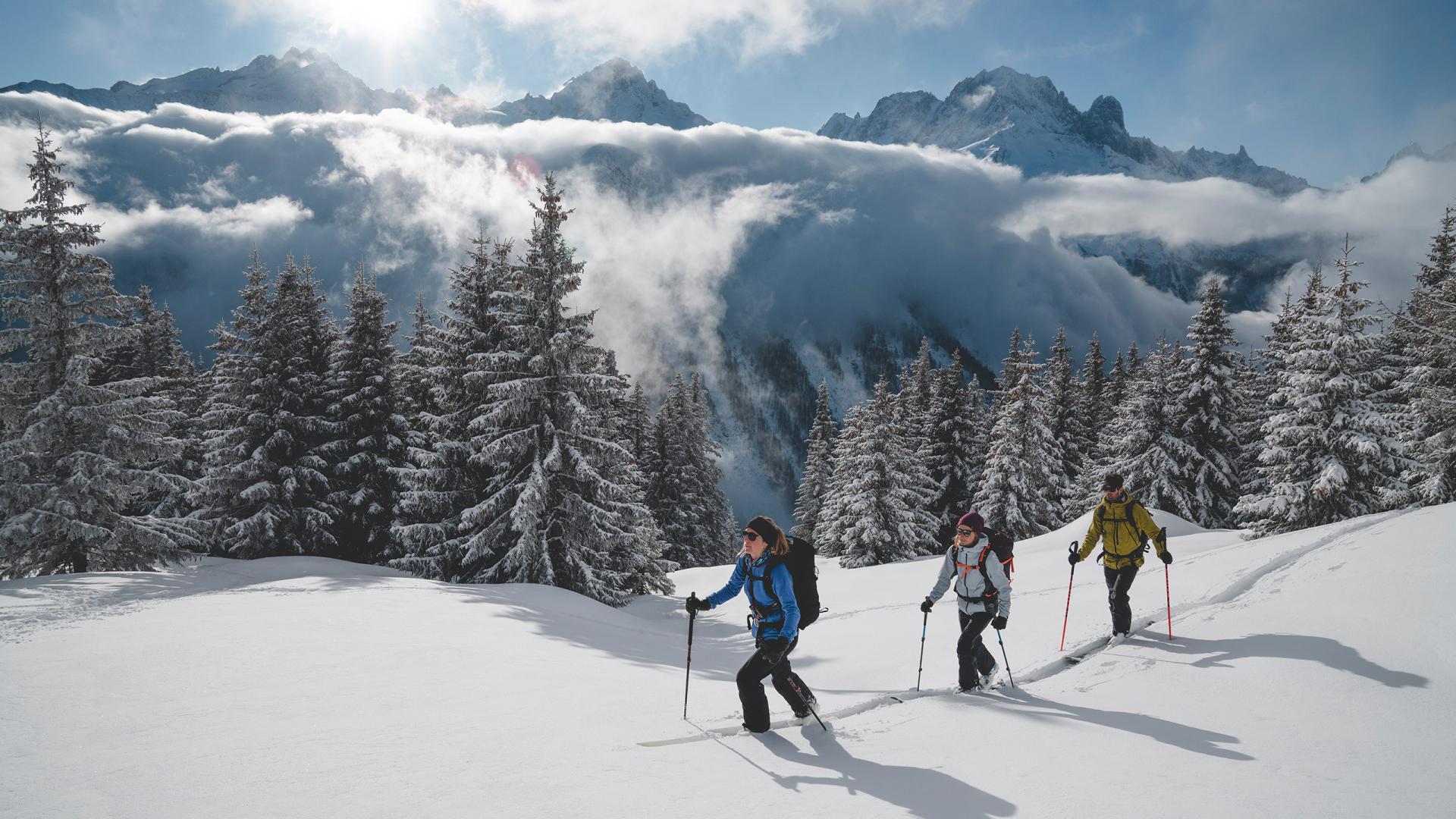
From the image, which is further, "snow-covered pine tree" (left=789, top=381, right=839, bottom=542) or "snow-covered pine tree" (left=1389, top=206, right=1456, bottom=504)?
"snow-covered pine tree" (left=789, top=381, right=839, bottom=542)

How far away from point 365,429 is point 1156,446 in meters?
34.2

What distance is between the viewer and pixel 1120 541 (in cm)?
855

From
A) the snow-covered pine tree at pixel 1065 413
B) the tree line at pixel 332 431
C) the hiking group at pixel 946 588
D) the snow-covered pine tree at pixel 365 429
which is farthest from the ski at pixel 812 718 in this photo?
the snow-covered pine tree at pixel 1065 413

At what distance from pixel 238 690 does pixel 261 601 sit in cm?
552

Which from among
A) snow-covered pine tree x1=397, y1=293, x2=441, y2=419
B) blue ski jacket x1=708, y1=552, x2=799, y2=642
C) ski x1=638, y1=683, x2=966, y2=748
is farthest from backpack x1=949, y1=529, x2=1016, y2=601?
snow-covered pine tree x1=397, y1=293, x2=441, y2=419

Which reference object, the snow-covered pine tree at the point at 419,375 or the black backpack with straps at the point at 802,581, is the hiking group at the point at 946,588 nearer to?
the black backpack with straps at the point at 802,581

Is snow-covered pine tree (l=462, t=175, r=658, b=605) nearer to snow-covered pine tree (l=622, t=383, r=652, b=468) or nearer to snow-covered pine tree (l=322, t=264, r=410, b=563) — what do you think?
snow-covered pine tree (l=322, t=264, r=410, b=563)

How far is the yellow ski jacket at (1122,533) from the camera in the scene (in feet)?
27.8

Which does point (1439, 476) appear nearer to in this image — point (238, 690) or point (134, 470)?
point (238, 690)

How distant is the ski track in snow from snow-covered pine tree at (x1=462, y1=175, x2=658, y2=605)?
333 inches

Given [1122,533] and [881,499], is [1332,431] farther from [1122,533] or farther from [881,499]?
[1122,533]

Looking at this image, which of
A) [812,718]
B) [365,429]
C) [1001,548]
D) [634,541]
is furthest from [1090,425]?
[812,718]

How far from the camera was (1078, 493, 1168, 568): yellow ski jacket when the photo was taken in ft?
27.8

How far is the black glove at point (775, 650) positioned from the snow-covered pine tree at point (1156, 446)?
97.2 feet
